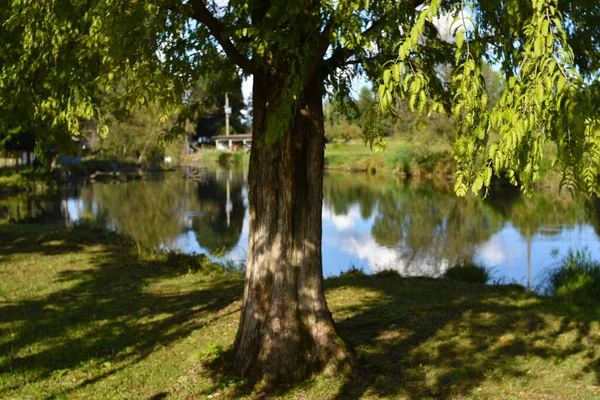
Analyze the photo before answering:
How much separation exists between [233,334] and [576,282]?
671cm

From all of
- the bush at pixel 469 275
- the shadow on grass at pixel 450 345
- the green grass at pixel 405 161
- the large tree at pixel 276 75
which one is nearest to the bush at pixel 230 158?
the green grass at pixel 405 161

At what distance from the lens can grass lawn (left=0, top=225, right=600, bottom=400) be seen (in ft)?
21.2

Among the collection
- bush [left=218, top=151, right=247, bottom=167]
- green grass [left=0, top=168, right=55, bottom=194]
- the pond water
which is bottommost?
the pond water

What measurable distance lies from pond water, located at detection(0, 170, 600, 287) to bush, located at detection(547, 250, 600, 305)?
47.1 inches

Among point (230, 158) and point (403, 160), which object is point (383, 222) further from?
point (230, 158)

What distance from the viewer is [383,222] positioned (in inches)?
1015

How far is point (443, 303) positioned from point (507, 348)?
7.40ft

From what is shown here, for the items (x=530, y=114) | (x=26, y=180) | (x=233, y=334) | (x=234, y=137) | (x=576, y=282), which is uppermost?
(x=234, y=137)

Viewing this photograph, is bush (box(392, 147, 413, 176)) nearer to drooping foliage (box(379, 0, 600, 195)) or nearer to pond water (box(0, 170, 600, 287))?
pond water (box(0, 170, 600, 287))

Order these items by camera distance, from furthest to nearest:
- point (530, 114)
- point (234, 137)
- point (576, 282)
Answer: point (234, 137)
point (576, 282)
point (530, 114)

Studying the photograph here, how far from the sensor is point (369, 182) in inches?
1737

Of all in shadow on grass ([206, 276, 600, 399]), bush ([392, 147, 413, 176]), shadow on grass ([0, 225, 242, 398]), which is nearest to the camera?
shadow on grass ([206, 276, 600, 399])

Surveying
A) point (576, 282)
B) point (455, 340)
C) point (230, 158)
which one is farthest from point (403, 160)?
point (455, 340)

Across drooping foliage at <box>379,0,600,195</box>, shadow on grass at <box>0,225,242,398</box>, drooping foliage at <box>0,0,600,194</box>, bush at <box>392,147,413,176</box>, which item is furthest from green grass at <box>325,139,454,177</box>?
drooping foliage at <box>379,0,600,195</box>
